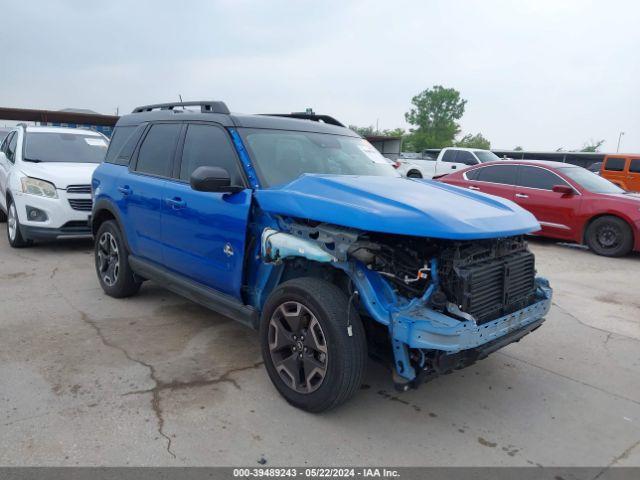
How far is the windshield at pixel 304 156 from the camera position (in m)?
3.78

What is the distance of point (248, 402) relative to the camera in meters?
3.36

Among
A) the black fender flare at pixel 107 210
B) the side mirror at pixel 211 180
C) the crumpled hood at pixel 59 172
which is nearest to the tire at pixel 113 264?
the black fender flare at pixel 107 210

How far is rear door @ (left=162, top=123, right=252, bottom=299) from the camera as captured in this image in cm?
364

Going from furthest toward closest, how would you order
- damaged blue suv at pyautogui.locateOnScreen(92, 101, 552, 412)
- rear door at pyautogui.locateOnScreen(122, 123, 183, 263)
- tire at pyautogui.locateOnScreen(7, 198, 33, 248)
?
tire at pyautogui.locateOnScreen(7, 198, 33, 248) < rear door at pyautogui.locateOnScreen(122, 123, 183, 263) < damaged blue suv at pyautogui.locateOnScreen(92, 101, 552, 412)

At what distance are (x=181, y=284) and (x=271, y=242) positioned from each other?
1337mm

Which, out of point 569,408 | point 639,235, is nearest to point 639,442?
point 569,408

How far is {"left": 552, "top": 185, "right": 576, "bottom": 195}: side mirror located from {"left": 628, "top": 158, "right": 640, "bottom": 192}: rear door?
9976 mm

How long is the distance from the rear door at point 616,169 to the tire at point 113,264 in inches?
669

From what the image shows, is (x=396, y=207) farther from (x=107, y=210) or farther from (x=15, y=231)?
(x=15, y=231)

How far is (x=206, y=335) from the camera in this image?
4.48m

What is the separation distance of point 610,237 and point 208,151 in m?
7.39

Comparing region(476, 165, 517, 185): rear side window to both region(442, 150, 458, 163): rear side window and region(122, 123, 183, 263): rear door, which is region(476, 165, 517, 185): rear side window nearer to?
region(122, 123, 183, 263): rear door

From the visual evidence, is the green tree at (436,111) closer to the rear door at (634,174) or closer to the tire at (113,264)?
the rear door at (634,174)

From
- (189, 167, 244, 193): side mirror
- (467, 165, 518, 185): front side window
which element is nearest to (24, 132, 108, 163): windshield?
(189, 167, 244, 193): side mirror
